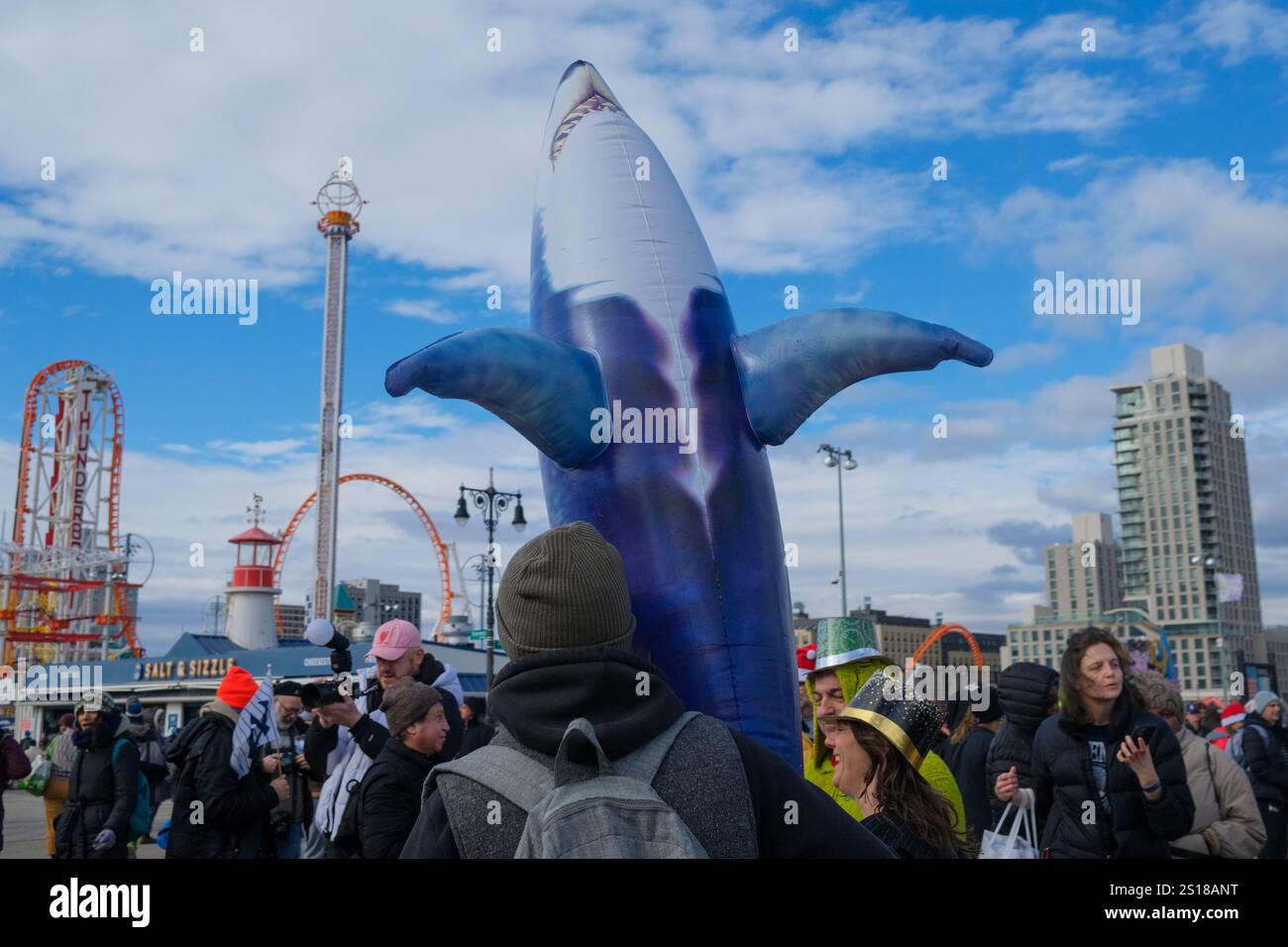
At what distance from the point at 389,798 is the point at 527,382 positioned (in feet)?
10.2

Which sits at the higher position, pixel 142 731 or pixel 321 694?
pixel 321 694

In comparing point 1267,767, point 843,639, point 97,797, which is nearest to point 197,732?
point 97,797

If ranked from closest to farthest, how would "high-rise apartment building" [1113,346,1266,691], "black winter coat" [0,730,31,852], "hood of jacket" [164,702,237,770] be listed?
"hood of jacket" [164,702,237,770] < "black winter coat" [0,730,31,852] < "high-rise apartment building" [1113,346,1266,691]

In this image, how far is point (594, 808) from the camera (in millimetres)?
1524

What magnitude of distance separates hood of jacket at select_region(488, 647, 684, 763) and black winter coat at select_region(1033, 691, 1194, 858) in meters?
3.15

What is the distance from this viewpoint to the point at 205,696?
133 feet

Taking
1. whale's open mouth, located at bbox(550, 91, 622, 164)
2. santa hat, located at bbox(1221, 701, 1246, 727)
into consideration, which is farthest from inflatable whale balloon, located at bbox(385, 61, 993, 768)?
santa hat, located at bbox(1221, 701, 1246, 727)

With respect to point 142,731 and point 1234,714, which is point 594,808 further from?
point 1234,714

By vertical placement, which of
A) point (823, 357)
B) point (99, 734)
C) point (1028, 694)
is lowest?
point (99, 734)

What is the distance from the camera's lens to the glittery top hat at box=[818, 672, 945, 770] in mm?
3213

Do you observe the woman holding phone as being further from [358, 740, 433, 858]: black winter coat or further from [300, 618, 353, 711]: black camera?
[300, 618, 353, 711]: black camera

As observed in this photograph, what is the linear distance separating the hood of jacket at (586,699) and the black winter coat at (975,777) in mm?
4277
